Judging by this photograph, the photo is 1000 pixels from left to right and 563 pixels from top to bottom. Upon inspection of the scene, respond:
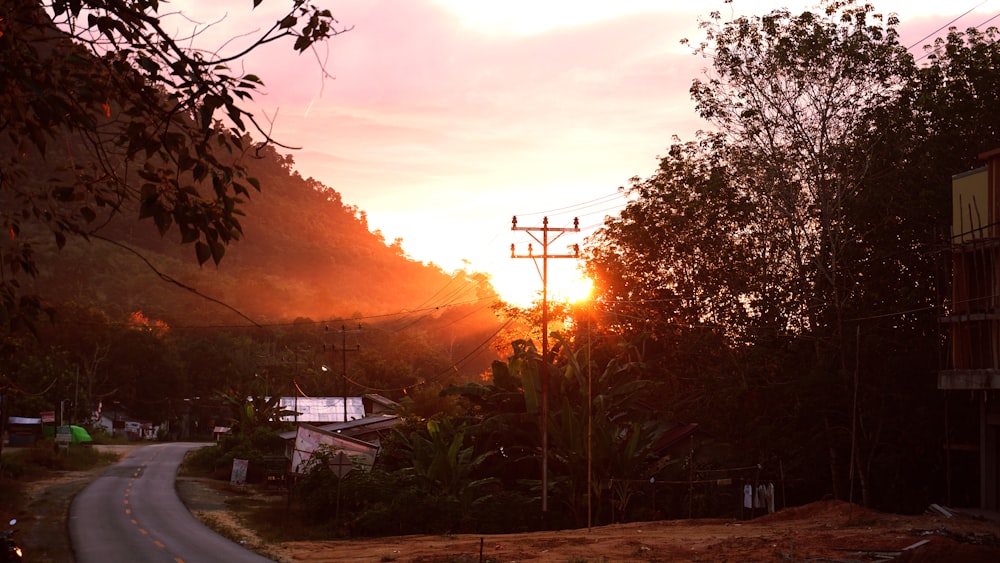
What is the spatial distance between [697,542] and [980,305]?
1112cm

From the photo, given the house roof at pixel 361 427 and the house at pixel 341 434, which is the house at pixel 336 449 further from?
the house roof at pixel 361 427

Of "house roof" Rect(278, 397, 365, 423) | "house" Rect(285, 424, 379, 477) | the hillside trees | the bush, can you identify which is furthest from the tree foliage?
"house roof" Rect(278, 397, 365, 423)

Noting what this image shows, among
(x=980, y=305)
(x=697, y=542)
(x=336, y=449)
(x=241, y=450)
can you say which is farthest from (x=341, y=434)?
(x=980, y=305)

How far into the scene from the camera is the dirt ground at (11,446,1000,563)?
2270 centimetres

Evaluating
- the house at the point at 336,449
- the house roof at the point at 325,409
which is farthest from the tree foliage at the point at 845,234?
the house roof at the point at 325,409

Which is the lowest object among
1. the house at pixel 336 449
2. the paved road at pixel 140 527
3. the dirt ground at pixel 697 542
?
the paved road at pixel 140 527

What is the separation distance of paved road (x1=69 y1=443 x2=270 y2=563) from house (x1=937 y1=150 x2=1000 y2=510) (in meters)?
20.7

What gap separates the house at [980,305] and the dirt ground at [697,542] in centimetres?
248

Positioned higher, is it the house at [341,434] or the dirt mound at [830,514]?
the house at [341,434]

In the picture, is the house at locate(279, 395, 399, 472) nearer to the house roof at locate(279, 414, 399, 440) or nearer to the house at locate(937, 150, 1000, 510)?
the house roof at locate(279, 414, 399, 440)

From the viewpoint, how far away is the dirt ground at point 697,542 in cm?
2270

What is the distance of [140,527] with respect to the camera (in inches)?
1411

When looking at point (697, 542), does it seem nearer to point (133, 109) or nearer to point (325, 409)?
point (133, 109)

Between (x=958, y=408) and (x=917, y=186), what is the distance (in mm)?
8424
